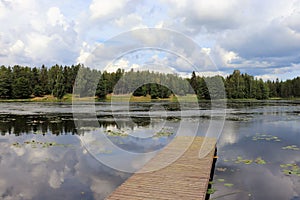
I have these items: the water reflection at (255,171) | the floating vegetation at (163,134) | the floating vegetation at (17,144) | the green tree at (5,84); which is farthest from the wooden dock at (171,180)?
the green tree at (5,84)

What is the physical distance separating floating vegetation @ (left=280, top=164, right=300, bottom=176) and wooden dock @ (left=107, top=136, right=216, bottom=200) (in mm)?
2506

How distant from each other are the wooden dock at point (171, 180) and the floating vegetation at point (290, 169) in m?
2.51

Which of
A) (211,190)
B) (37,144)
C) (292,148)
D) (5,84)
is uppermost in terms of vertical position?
(5,84)

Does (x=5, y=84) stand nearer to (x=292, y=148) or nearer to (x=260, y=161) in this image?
(x=292, y=148)

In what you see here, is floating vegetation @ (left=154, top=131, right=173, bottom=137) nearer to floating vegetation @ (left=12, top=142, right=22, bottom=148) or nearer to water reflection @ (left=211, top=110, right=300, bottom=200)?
water reflection @ (left=211, top=110, right=300, bottom=200)

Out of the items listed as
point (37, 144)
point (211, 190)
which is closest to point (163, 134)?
point (37, 144)

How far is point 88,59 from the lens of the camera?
10.9 m

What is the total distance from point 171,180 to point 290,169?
4.79 m

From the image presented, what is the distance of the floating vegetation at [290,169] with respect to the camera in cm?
889

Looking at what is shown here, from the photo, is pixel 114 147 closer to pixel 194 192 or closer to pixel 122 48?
pixel 122 48

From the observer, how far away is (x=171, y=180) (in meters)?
7.15

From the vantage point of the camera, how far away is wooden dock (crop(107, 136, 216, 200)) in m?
6.15

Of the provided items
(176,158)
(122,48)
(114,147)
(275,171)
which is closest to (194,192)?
(176,158)

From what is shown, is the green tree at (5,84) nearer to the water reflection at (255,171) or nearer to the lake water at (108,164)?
the lake water at (108,164)
